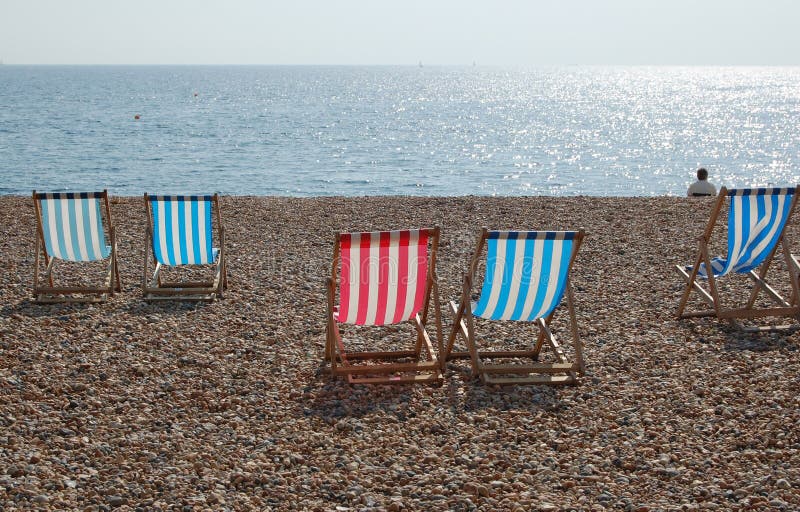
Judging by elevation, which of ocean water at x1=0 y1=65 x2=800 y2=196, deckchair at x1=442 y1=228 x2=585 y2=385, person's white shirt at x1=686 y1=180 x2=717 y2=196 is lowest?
ocean water at x1=0 y1=65 x2=800 y2=196

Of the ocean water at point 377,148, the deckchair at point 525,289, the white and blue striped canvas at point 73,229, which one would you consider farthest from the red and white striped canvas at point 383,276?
the ocean water at point 377,148

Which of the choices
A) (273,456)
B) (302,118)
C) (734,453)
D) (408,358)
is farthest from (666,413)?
(302,118)

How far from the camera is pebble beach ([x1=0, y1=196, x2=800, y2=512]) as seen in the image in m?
3.57

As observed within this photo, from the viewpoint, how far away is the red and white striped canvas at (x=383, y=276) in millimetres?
4770

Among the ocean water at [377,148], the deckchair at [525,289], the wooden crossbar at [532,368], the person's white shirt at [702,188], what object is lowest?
the ocean water at [377,148]

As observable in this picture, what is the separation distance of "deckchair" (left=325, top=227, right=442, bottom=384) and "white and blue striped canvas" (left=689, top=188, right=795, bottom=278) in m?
2.33

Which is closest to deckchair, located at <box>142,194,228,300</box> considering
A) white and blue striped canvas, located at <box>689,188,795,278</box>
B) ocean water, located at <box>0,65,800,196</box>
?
white and blue striped canvas, located at <box>689,188,795,278</box>

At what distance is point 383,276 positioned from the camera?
490 centimetres

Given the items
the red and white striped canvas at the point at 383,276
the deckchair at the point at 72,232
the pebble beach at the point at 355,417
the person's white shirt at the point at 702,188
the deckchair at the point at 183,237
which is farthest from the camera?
the person's white shirt at the point at 702,188

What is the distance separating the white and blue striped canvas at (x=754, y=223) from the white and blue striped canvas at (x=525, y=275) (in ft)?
5.37

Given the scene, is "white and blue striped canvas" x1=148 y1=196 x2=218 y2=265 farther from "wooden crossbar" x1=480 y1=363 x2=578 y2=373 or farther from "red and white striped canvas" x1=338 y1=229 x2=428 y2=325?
"wooden crossbar" x1=480 y1=363 x2=578 y2=373

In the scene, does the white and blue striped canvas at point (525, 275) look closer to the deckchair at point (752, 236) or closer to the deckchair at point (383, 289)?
the deckchair at point (383, 289)

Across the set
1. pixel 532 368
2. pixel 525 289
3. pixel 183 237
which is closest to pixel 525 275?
pixel 525 289

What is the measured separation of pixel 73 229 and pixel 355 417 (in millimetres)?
3486
